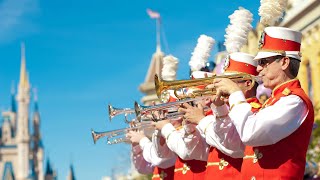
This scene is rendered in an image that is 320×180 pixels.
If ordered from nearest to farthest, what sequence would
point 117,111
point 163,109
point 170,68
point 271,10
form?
1. point 271,10
2. point 163,109
3. point 117,111
4. point 170,68

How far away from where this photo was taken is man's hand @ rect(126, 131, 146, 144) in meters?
9.39

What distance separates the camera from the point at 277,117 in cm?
561

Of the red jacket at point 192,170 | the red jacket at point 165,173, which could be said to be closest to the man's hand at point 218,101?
the red jacket at point 192,170

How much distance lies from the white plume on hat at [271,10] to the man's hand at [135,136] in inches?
125

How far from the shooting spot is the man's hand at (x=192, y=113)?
711 cm

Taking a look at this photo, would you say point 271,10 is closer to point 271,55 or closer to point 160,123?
point 271,55

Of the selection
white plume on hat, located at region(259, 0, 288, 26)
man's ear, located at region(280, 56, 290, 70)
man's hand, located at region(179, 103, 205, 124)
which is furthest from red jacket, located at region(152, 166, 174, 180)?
man's ear, located at region(280, 56, 290, 70)

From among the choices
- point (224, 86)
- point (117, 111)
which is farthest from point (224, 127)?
point (117, 111)

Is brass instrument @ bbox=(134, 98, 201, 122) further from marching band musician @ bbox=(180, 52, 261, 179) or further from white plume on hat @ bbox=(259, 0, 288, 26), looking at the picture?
white plume on hat @ bbox=(259, 0, 288, 26)

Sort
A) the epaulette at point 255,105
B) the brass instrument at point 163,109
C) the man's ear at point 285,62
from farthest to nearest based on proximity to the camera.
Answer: the brass instrument at point 163,109 → the epaulette at point 255,105 → the man's ear at point 285,62

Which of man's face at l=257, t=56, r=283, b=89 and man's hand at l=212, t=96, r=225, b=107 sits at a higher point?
man's face at l=257, t=56, r=283, b=89

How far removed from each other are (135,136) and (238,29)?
98.3 inches

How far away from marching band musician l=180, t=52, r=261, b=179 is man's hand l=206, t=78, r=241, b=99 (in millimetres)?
197

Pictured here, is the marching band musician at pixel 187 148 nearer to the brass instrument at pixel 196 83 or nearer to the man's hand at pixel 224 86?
the brass instrument at pixel 196 83
